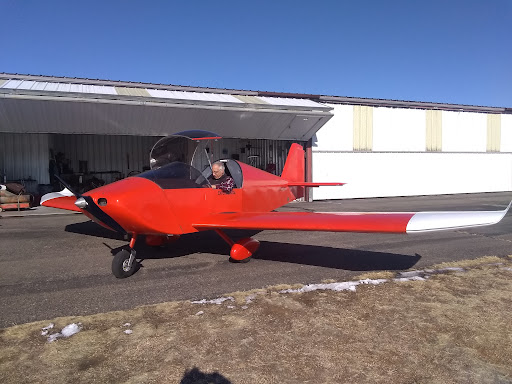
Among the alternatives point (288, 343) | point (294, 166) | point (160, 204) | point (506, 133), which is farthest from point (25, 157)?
point (506, 133)

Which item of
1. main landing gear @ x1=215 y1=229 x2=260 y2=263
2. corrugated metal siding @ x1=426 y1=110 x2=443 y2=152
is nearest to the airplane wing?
main landing gear @ x1=215 y1=229 x2=260 y2=263

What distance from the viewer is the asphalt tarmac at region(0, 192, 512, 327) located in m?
4.20

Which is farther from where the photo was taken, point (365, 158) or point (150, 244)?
point (365, 158)

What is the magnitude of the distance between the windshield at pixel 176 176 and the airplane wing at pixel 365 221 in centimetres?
68

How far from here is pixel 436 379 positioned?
254 cm

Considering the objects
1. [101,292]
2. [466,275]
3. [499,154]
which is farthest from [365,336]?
[499,154]

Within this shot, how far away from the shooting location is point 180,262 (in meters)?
5.86

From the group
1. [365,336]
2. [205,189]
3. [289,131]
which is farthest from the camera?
[289,131]

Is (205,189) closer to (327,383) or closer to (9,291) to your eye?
(9,291)

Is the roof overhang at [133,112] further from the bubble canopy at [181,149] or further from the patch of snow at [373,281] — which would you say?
the patch of snow at [373,281]

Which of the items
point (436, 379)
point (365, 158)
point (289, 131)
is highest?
point (289, 131)

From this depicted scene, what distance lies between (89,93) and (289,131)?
9.15 meters

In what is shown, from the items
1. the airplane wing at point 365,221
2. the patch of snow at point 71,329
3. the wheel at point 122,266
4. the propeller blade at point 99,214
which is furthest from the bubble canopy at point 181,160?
the patch of snow at point 71,329

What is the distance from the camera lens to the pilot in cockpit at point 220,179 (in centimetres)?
635
